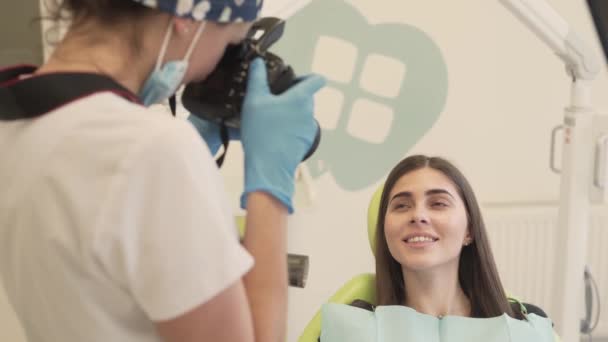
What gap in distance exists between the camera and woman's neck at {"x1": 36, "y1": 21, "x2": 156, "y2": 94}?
79 centimetres

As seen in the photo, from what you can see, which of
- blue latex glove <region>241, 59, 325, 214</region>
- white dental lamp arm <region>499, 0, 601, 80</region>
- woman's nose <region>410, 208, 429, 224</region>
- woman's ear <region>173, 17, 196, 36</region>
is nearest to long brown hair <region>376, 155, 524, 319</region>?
woman's nose <region>410, 208, 429, 224</region>

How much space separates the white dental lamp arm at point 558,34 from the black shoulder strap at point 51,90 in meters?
1.18

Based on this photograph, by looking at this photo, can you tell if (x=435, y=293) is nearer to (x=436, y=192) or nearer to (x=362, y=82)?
(x=436, y=192)

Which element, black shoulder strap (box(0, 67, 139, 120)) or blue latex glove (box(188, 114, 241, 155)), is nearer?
black shoulder strap (box(0, 67, 139, 120))

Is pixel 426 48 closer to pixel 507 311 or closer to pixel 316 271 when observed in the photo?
pixel 316 271

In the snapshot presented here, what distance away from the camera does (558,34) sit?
1.74 meters

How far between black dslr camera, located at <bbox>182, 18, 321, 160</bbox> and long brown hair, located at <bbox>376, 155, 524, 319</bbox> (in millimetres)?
856

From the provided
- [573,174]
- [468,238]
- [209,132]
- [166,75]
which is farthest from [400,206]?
[166,75]

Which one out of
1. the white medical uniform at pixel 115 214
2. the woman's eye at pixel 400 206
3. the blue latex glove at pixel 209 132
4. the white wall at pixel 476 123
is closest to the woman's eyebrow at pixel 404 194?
the woman's eye at pixel 400 206

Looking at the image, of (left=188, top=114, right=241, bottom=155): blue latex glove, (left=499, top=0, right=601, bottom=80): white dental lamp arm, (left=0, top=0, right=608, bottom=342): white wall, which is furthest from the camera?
(left=0, top=0, right=608, bottom=342): white wall

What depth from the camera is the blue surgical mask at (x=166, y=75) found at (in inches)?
32.6

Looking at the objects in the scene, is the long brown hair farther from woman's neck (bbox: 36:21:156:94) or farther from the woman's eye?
woman's neck (bbox: 36:21:156:94)

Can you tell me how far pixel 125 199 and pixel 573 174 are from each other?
147 centimetres

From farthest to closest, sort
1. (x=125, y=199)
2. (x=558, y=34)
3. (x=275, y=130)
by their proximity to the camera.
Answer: (x=558, y=34) → (x=275, y=130) → (x=125, y=199)
